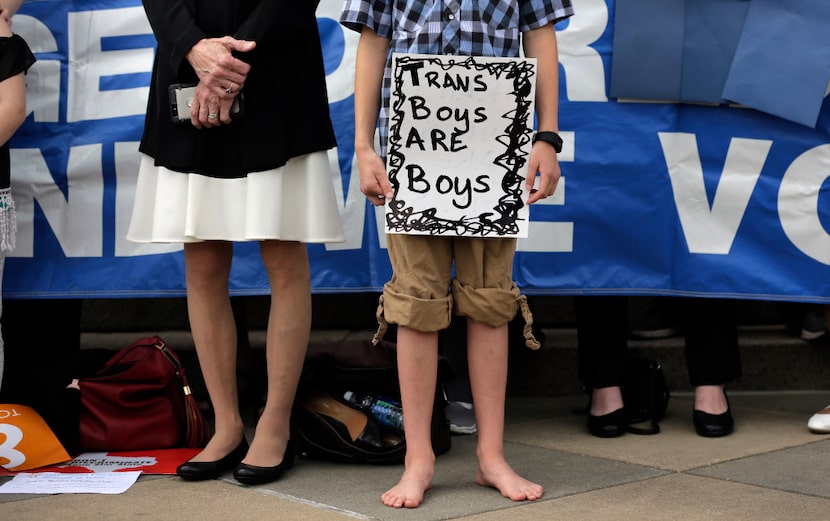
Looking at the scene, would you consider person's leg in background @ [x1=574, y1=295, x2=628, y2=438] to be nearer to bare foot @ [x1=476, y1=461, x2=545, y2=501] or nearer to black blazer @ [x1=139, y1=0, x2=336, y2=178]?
bare foot @ [x1=476, y1=461, x2=545, y2=501]

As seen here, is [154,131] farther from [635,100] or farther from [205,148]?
[635,100]

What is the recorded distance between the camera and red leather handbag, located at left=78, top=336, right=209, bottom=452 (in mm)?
3322

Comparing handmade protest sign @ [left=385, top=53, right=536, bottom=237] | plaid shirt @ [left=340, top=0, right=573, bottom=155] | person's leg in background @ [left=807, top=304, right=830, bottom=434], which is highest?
plaid shirt @ [left=340, top=0, right=573, bottom=155]

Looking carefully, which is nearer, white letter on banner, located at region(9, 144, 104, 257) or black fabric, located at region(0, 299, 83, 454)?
black fabric, located at region(0, 299, 83, 454)

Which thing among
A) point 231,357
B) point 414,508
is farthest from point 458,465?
point 231,357

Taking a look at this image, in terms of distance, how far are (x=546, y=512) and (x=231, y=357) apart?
1.08 metres

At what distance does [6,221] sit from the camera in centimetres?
316

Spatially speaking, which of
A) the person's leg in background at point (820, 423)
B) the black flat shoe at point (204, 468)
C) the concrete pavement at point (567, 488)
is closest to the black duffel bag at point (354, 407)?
the concrete pavement at point (567, 488)

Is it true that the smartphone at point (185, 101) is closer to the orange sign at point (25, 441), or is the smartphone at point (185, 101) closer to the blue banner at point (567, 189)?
the blue banner at point (567, 189)

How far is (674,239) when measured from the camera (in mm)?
3662

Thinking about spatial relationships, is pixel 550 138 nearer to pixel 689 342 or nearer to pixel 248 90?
pixel 248 90

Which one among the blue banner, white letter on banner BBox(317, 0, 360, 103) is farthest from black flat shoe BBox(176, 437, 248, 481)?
white letter on banner BBox(317, 0, 360, 103)

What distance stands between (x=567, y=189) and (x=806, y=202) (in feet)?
2.77

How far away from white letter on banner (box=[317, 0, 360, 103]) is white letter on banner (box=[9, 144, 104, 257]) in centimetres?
92
